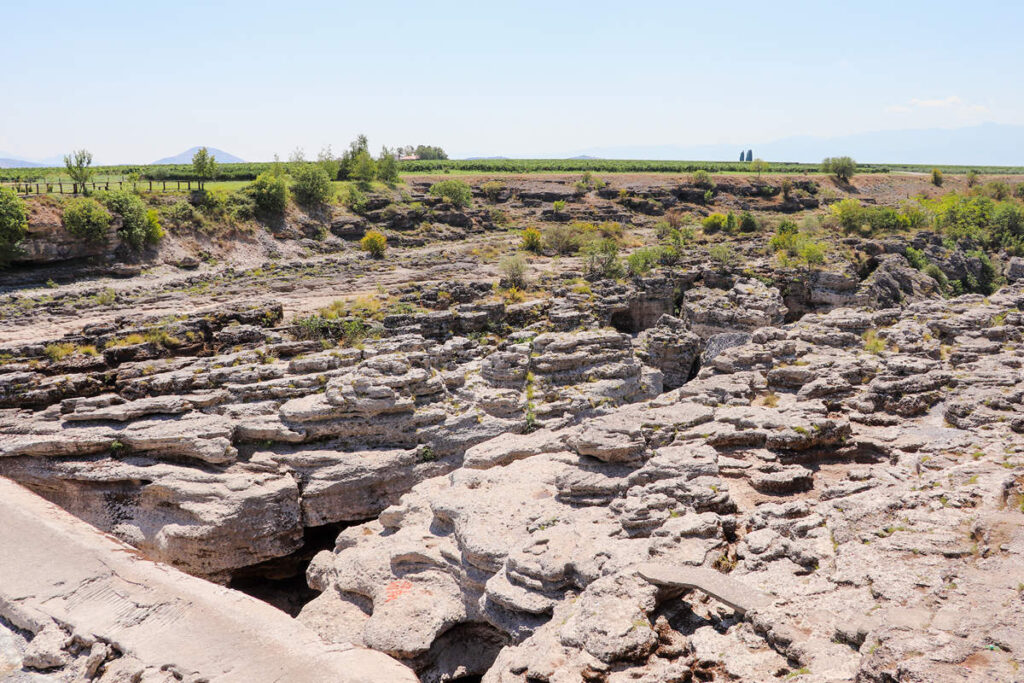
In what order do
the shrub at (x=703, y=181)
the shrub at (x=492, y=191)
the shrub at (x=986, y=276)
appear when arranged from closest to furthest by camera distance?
the shrub at (x=986, y=276) → the shrub at (x=492, y=191) → the shrub at (x=703, y=181)

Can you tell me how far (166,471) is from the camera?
1742cm

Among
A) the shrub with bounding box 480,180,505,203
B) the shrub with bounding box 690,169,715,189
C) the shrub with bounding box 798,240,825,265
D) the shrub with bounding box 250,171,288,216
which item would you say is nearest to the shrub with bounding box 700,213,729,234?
the shrub with bounding box 798,240,825,265

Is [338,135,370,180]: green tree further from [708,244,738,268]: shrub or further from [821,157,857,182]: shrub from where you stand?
[821,157,857,182]: shrub

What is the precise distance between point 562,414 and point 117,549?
1291cm

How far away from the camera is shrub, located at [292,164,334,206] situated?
53031mm

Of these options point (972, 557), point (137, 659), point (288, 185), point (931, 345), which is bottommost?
point (137, 659)

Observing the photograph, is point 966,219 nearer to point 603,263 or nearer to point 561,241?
point 561,241

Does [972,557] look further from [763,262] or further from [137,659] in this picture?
[763,262]

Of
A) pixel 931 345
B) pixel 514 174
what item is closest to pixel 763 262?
pixel 931 345

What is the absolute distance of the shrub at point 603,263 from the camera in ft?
129

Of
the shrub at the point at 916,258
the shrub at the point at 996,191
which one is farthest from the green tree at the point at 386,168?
the shrub at the point at 996,191

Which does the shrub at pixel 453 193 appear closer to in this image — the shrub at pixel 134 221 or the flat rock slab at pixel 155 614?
the shrub at pixel 134 221

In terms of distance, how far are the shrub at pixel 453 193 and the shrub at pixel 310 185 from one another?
39.5 feet

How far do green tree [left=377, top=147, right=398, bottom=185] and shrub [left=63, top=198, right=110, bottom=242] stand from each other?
3224cm
